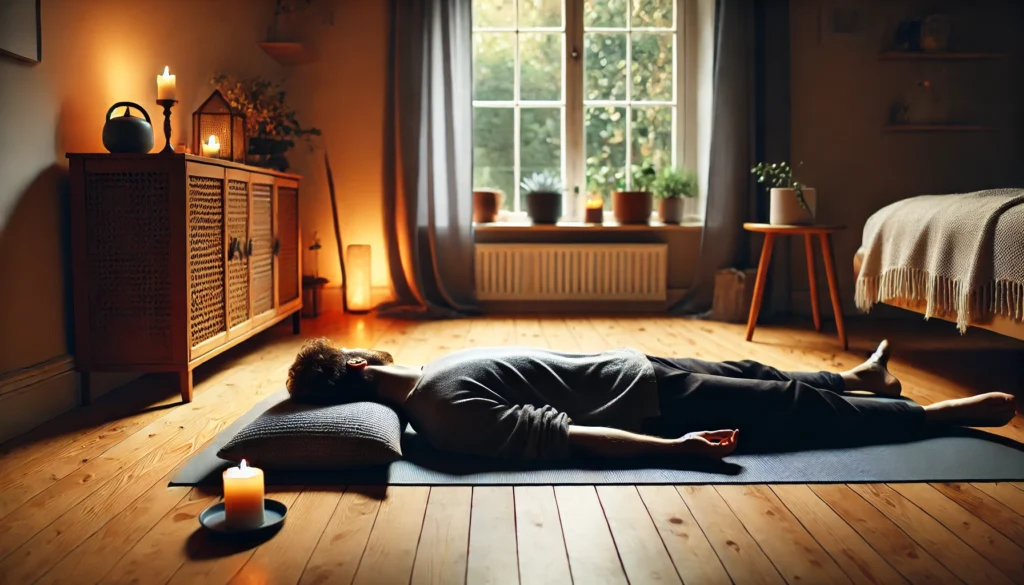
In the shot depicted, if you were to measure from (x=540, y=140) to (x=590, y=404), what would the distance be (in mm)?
3146

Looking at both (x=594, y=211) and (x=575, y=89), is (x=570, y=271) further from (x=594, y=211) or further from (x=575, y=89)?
(x=575, y=89)

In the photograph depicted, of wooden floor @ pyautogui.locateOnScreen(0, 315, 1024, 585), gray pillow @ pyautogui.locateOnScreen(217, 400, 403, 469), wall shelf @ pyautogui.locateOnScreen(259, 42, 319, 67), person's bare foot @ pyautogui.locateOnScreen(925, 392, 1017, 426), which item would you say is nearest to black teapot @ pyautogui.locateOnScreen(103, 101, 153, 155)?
wooden floor @ pyautogui.locateOnScreen(0, 315, 1024, 585)

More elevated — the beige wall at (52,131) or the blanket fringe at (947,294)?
the beige wall at (52,131)

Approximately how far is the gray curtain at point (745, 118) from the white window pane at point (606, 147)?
559mm

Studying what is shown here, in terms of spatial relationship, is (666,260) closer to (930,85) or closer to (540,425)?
(930,85)

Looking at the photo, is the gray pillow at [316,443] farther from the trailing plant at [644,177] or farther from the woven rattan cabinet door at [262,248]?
the trailing plant at [644,177]

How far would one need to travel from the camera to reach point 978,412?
7.27 ft

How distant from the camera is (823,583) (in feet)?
4.51

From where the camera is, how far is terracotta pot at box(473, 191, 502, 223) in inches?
192

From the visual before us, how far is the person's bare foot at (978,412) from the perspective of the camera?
2.21 metres

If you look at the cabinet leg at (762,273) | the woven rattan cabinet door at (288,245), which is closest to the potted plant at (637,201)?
the cabinet leg at (762,273)

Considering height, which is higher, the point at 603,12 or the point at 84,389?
the point at 603,12

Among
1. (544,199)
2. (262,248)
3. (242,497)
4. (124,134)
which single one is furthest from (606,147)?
(242,497)

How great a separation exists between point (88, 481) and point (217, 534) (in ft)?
1.80
